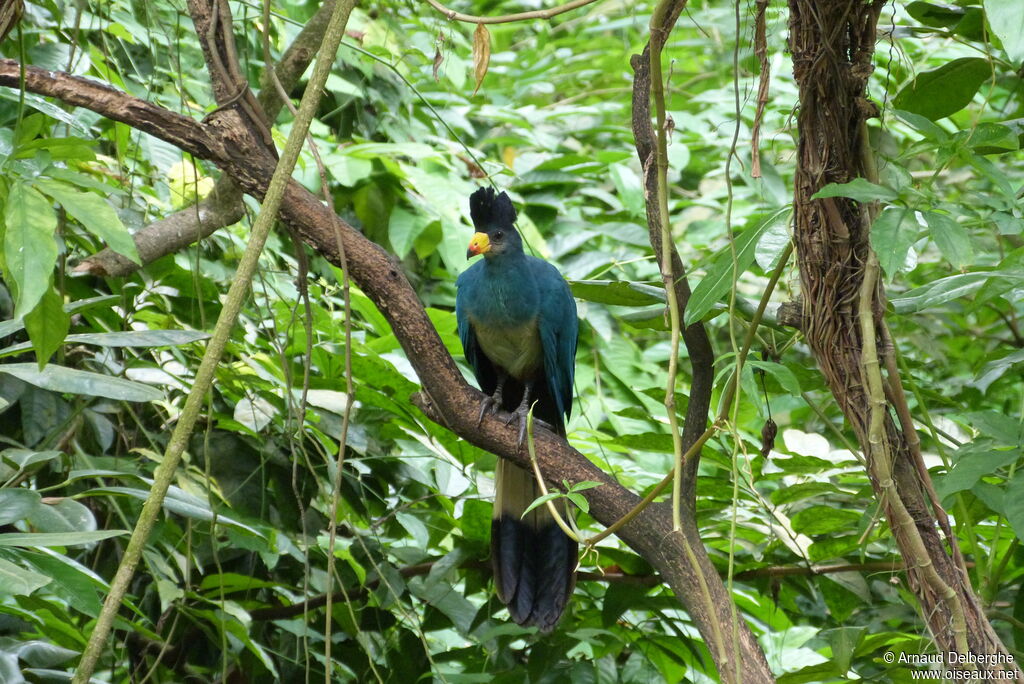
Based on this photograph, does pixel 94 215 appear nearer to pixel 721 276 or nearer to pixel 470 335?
pixel 721 276

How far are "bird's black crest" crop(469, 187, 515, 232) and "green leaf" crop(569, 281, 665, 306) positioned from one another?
973 mm

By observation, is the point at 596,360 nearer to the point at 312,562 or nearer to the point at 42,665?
the point at 312,562

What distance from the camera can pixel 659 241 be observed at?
1879mm

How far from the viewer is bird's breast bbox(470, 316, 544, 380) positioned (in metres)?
3.23

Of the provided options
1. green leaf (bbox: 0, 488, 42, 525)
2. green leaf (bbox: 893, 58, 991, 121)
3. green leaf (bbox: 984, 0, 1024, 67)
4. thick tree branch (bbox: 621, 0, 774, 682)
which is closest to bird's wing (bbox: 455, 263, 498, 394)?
thick tree branch (bbox: 621, 0, 774, 682)

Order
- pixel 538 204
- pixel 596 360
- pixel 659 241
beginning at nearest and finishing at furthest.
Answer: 1. pixel 659 241
2. pixel 596 360
3. pixel 538 204

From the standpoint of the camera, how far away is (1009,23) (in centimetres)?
112

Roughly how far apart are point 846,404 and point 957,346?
3.04m

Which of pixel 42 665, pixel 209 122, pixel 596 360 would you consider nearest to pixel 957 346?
pixel 596 360

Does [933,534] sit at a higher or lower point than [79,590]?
higher

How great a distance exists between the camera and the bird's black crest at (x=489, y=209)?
3037 millimetres

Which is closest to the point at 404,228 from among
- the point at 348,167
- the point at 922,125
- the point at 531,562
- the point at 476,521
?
the point at 348,167

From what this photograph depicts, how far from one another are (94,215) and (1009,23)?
1295 millimetres

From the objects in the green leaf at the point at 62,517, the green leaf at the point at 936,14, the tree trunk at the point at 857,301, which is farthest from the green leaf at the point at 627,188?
the green leaf at the point at 62,517
